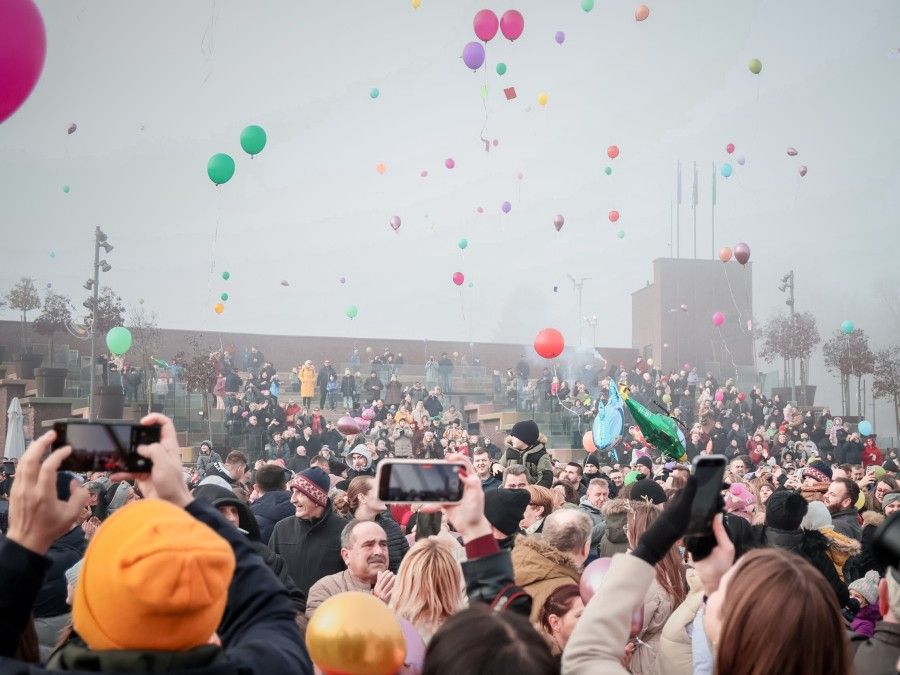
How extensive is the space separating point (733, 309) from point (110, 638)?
64.3 metres

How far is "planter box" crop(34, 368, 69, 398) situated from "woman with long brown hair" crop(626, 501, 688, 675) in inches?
1004

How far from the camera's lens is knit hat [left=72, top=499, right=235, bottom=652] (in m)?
1.68

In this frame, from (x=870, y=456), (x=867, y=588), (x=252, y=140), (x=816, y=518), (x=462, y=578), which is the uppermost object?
(x=252, y=140)

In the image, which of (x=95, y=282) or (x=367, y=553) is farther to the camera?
(x=95, y=282)

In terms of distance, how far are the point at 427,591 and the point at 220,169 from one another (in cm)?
1255

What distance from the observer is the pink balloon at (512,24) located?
54.6ft

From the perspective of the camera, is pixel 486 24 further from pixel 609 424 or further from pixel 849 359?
pixel 849 359

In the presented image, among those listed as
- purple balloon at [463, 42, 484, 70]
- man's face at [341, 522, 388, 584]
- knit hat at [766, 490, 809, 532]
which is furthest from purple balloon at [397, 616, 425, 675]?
purple balloon at [463, 42, 484, 70]

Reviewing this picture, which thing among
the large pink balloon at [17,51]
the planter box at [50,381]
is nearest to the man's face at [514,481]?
the large pink balloon at [17,51]

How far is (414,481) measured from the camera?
2.48 metres

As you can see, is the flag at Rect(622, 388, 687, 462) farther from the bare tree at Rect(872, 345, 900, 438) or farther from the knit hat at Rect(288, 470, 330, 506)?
the bare tree at Rect(872, 345, 900, 438)

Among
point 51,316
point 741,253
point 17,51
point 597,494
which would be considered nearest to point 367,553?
point 17,51

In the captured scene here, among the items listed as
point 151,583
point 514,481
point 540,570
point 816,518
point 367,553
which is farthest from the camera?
point 514,481

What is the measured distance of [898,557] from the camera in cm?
211
